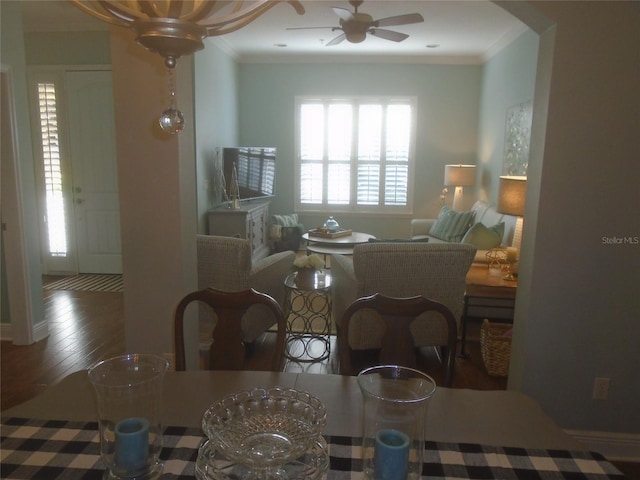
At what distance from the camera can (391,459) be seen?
0.87 meters

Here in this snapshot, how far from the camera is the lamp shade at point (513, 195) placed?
310cm

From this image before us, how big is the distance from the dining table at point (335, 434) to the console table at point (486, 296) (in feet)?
5.50

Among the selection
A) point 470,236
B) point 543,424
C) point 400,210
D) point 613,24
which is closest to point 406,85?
point 400,210

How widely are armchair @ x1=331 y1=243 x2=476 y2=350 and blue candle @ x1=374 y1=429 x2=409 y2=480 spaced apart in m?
1.93

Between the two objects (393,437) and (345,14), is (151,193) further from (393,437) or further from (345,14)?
(345,14)

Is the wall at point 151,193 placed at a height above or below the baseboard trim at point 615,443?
above

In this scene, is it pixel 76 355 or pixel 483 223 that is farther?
pixel 483 223

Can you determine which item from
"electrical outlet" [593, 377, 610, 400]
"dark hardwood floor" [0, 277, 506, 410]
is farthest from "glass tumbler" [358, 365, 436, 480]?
"dark hardwood floor" [0, 277, 506, 410]

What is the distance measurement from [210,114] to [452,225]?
3209 millimetres

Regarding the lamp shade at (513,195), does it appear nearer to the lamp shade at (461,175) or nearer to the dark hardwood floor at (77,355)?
the dark hardwood floor at (77,355)

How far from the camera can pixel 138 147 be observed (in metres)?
2.39

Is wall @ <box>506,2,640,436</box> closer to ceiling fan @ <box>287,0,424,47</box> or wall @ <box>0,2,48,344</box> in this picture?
ceiling fan @ <box>287,0,424,47</box>

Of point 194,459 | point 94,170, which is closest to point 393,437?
point 194,459
